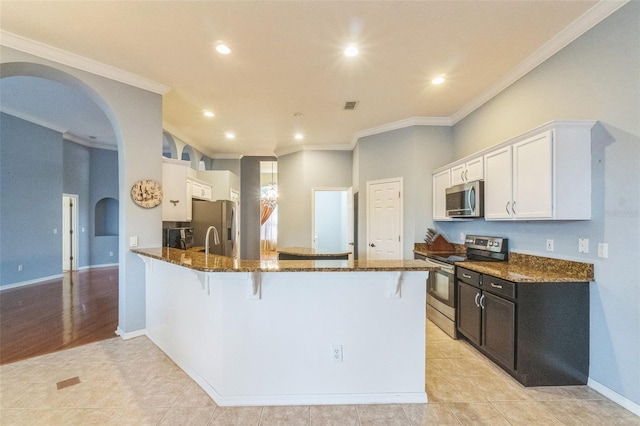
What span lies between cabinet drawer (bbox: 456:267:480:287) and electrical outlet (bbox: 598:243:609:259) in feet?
2.96

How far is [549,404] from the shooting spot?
2.04m

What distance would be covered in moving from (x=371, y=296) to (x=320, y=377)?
710mm

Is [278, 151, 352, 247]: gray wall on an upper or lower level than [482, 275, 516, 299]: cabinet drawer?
upper

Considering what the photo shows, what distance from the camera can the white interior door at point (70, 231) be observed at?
6.89 m

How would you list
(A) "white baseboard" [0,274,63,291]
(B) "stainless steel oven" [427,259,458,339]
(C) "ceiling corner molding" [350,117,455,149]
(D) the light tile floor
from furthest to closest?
(A) "white baseboard" [0,274,63,291] < (C) "ceiling corner molding" [350,117,455,149] < (B) "stainless steel oven" [427,259,458,339] < (D) the light tile floor

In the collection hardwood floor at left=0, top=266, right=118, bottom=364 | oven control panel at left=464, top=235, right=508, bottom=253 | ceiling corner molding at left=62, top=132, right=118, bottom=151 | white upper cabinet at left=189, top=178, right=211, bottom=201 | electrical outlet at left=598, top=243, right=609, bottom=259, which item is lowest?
hardwood floor at left=0, top=266, right=118, bottom=364

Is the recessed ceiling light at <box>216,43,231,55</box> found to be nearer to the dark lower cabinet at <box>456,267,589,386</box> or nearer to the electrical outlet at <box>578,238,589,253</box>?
the dark lower cabinet at <box>456,267,589,386</box>

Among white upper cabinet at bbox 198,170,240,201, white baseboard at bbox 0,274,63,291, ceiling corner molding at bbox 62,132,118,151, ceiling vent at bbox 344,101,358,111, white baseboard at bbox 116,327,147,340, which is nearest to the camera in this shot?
white baseboard at bbox 116,327,147,340

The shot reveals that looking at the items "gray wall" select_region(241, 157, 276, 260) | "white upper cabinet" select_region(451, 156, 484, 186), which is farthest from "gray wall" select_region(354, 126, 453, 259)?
"gray wall" select_region(241, 157, 276, 260)

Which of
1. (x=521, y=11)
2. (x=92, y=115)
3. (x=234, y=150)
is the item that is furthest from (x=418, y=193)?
(x=92, y=115)

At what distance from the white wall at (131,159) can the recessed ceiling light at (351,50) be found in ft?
7.80

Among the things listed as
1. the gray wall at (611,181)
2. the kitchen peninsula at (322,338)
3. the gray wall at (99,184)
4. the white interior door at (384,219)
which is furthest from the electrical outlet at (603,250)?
the gray wall at (99,184)

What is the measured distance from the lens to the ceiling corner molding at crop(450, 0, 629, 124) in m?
2.10

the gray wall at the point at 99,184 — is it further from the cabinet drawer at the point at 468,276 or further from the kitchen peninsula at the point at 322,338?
the cabinet drawer at the point at 468,276
